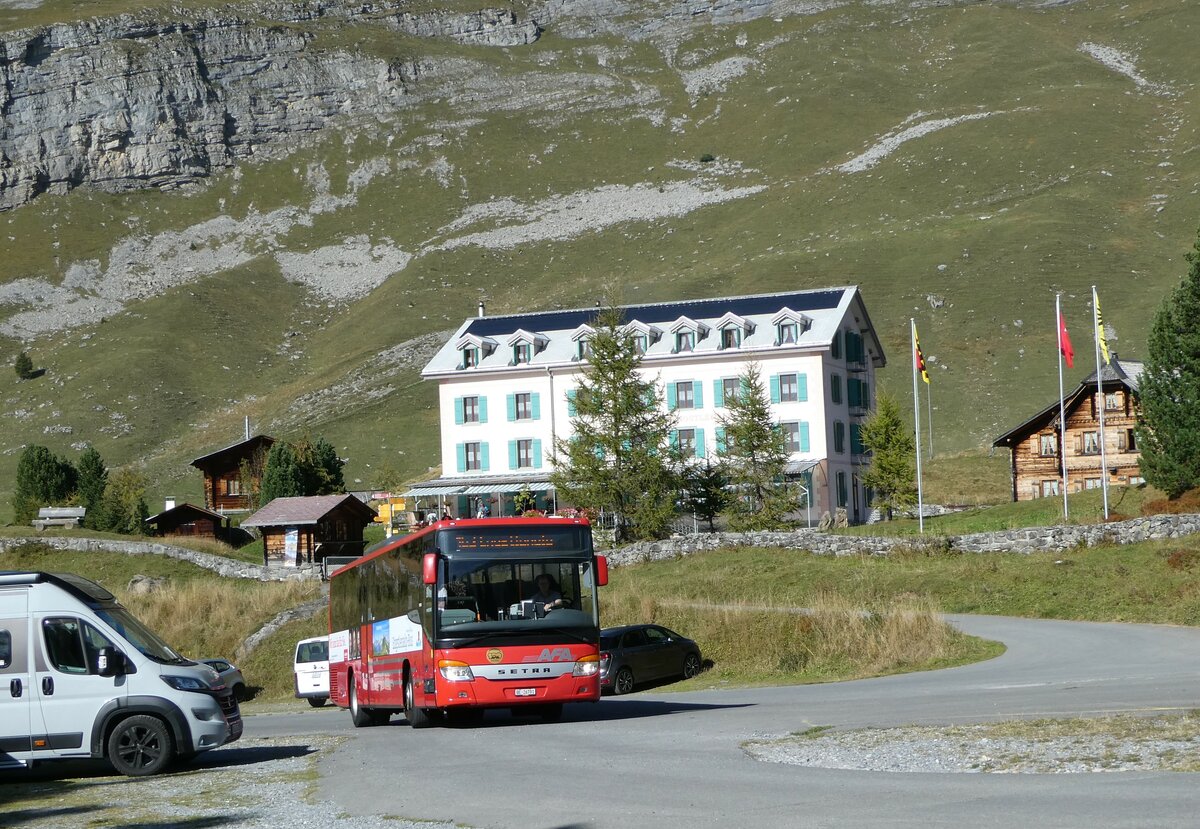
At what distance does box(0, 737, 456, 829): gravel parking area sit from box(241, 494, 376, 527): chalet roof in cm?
4999

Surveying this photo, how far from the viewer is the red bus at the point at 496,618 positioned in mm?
21828

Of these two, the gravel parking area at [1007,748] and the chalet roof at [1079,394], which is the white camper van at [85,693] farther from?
the chalet roof at [1079,394]

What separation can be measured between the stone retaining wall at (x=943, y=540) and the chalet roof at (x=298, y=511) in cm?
2146

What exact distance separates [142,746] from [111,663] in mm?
1092

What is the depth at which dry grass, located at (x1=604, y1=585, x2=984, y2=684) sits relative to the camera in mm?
29328

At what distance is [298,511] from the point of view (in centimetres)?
7031

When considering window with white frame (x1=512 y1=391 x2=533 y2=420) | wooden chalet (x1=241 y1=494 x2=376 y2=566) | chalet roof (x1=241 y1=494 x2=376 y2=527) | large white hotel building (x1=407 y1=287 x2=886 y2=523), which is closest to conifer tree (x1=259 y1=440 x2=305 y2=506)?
large white hotel building (x1=407 y1=287 x2=886 y2=523)

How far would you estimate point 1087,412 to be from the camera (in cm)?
7288

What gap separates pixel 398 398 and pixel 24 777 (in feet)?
358

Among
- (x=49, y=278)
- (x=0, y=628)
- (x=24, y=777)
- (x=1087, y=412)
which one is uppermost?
(x=49, y=278)

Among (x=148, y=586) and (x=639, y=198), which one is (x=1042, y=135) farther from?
(x=148, y=586)

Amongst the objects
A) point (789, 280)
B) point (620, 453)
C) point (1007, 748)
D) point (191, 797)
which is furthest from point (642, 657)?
point (789, 280)

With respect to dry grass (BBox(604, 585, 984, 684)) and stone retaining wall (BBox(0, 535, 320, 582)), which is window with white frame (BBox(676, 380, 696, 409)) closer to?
stone retaining wall (BBox(0, 535, 320, 582))

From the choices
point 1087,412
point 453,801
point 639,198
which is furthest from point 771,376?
point 639,198
